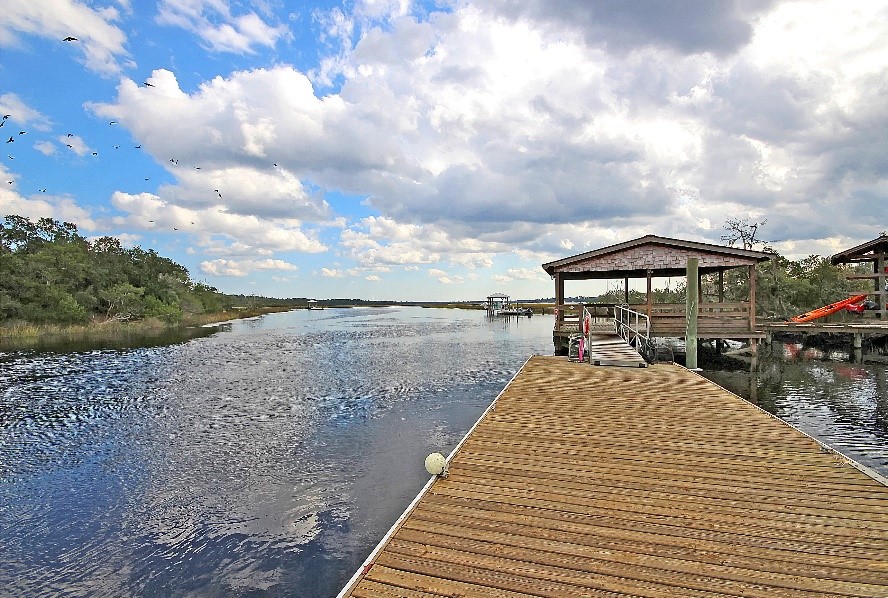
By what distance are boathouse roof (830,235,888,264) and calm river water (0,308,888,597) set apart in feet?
22.7

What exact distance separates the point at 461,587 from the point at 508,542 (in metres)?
0.81

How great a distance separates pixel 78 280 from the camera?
5472cm

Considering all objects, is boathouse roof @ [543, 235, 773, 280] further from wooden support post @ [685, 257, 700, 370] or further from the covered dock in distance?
wooden support post @ [685, 257, 700, 370]

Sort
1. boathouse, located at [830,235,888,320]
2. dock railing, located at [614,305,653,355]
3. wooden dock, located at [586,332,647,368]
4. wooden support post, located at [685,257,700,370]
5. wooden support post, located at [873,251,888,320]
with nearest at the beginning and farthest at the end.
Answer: wooden dock, located at [586,332,647,368] → dock railing, located at [614,305,653,355] → wooden support post, located at [685,257,700,370] → boathouse, located at [830,235,888,320] → wooden support post, located at [873,251,888,320]

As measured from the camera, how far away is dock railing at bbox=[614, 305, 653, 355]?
55.1ft

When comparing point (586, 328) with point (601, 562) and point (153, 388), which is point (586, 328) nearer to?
point (601, 562)

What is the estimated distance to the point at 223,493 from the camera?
8742mm

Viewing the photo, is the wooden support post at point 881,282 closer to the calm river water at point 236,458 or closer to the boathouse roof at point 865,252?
the boathouse roof at point 865,252

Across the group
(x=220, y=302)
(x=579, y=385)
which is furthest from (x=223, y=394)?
(x=220, y=302)

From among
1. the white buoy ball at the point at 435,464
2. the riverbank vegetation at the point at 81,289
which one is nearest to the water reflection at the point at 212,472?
the white buoy ball at the point at 435,464

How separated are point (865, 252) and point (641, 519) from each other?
28.5m

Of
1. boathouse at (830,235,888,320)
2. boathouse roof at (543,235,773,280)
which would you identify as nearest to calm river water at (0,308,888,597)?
boathouse roof at (543,235,773,280)

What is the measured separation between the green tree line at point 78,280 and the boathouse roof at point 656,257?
2020 inches

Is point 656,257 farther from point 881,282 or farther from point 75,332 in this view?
point 75,332
